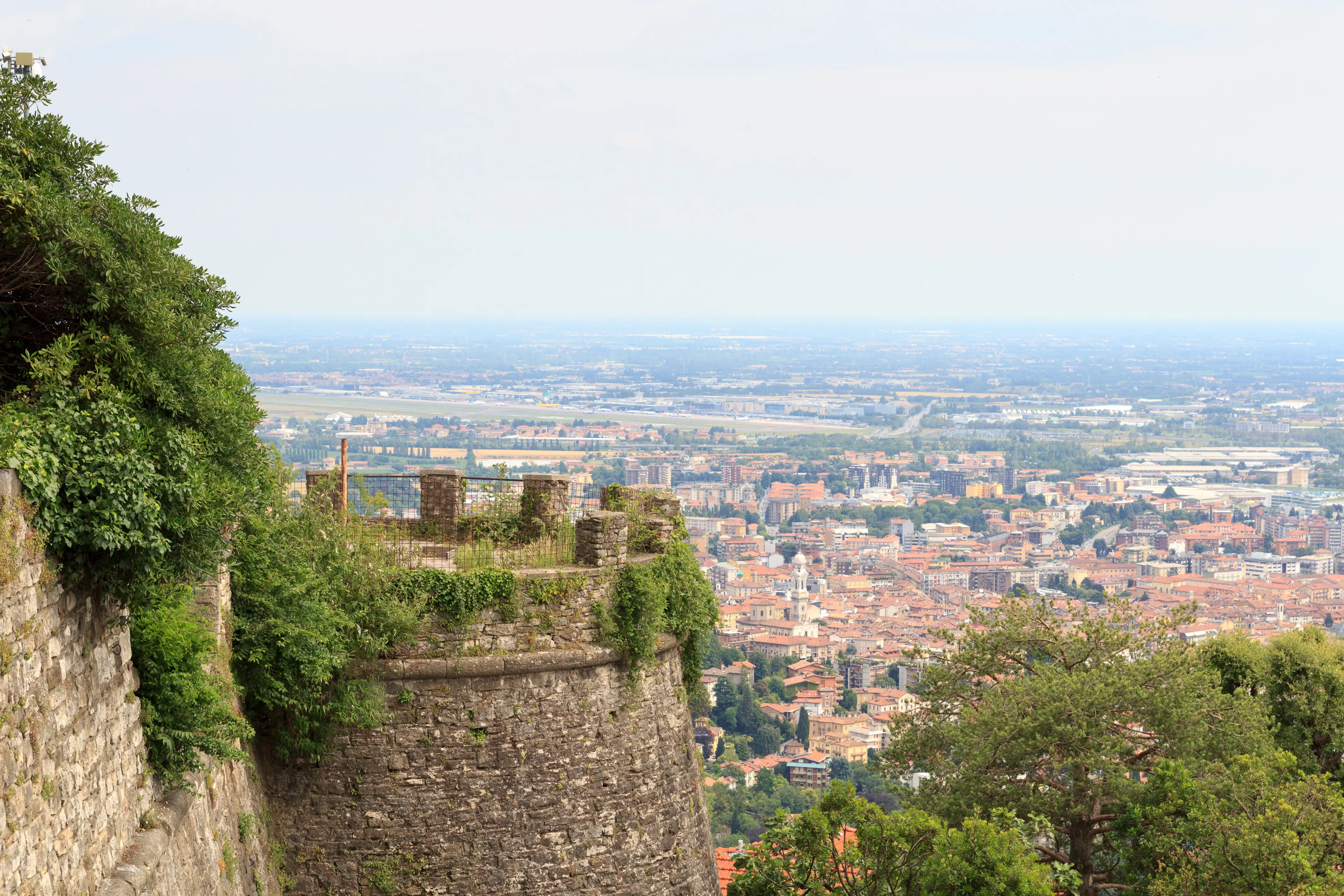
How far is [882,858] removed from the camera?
43.2ft

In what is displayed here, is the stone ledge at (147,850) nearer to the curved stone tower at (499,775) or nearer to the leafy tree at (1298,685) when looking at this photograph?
the curved stone tower at (499,775)

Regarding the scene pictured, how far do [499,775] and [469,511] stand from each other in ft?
9.54

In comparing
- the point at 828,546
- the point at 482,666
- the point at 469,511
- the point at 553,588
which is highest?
the point at 469,511

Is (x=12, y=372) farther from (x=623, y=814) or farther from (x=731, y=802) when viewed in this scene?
(x=731, y=802)

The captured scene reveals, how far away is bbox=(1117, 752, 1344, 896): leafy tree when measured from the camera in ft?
43.2

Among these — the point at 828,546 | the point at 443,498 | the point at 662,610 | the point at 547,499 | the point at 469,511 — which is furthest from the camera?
the point at 828,546

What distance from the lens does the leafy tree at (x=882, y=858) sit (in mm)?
12766

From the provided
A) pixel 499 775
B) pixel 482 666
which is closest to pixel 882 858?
pixel 499 775

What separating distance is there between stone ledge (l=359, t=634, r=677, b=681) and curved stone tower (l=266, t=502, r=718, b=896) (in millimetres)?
11

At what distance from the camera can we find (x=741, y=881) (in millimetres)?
13664

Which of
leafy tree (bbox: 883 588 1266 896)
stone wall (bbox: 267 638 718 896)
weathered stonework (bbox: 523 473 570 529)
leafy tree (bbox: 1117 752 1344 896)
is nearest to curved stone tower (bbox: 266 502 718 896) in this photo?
stone wall (bbox: 267 638 718 896)

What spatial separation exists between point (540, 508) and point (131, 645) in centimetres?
477

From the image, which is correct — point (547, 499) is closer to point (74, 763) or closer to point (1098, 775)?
point (74, 763)

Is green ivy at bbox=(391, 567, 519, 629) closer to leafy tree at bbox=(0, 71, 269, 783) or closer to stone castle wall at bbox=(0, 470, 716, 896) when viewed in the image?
stone castle wall at bbox=(0, 470, 716, 896)
